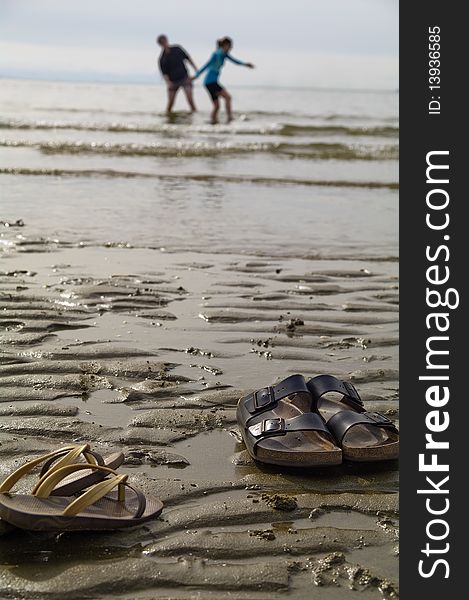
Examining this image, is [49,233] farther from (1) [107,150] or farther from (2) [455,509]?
(1) [107,150]

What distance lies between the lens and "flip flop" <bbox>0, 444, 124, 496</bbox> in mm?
2807

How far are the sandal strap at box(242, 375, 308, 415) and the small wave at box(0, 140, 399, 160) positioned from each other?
10.5 meters

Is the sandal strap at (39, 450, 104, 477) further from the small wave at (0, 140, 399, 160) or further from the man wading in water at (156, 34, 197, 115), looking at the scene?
the man wading in water at (156, 34, 197, 115)

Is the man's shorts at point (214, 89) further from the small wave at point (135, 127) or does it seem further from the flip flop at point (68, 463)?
the flip flop at point (68, 463)

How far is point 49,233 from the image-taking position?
7137 mm

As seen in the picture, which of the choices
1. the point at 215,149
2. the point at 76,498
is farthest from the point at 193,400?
the point at 215,149

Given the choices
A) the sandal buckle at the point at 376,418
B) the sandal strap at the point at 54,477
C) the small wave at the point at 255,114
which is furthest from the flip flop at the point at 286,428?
the small wave at the point at 255,114

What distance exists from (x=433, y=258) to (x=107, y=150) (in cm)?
1143

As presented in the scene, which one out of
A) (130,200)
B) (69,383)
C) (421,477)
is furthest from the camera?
(130,200)

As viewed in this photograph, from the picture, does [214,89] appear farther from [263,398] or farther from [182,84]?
[263,398]

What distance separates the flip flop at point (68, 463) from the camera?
9.21 feet

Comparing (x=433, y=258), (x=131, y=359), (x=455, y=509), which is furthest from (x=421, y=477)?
(x=131, y=359)

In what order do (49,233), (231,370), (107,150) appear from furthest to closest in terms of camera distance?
(107,150) → (49,233) → (231,370)

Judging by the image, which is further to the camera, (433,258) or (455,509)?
(433,258)
